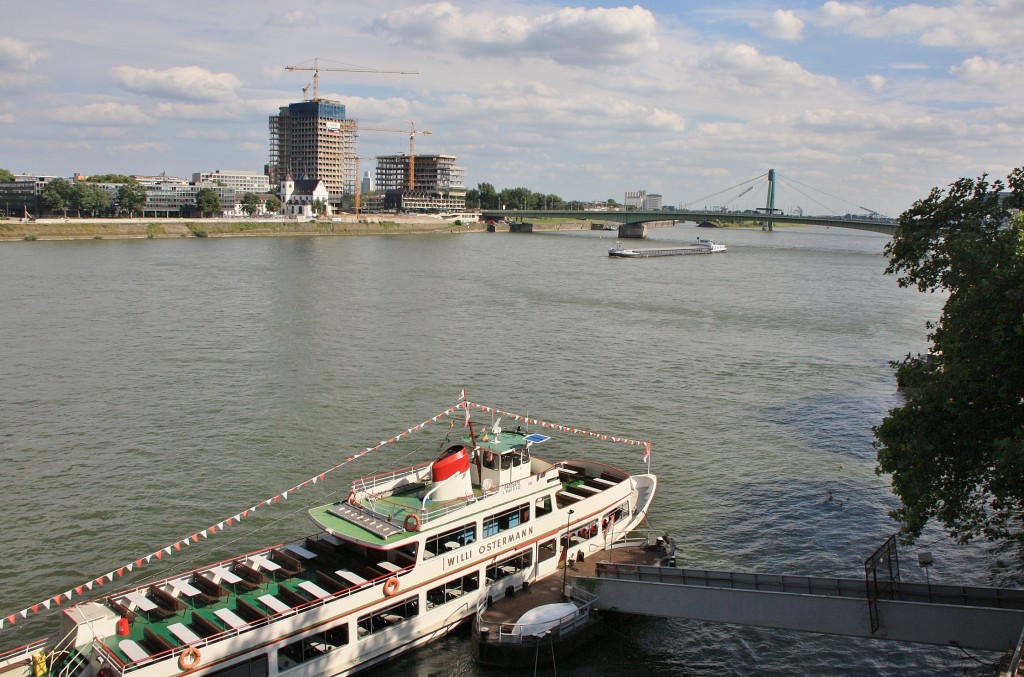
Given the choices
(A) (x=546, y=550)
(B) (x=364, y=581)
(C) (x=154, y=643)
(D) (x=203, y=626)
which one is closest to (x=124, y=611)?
(C) (x=154, y=643)

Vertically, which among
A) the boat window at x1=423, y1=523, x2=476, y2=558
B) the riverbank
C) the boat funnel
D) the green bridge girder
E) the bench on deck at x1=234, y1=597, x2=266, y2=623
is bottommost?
the bench on deck at x1=234, y1=597, x2=266, y2=623

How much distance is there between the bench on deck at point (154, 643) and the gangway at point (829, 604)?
23.4ft

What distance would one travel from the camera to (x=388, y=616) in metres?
14.0

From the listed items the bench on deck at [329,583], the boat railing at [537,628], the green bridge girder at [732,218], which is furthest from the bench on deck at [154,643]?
the green bridge girder at [732,218]

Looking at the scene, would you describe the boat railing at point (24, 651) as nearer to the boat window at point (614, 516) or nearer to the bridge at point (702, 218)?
the boat window at point (614, 516)

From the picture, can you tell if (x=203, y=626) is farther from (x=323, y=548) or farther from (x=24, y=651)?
(x=323, y=548)

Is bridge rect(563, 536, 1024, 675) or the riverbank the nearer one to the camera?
bridge rect(563, 536, 1024, 675)

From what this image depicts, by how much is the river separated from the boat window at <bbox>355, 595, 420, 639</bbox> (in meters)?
0.70

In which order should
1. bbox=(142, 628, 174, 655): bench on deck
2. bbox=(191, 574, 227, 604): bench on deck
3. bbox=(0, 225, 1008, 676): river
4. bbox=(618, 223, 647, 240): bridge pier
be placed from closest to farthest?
bbox=(142, 628, 174, 655): bench on deck, bbox=(191, 574, 227, 604): bench on deck, bbox=(0, 225, 1008, 676): river, bbox=(618, 223, 647, 240): bridge pier

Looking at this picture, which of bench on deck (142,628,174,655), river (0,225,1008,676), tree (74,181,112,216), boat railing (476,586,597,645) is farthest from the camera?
tree (74,181,112,216)

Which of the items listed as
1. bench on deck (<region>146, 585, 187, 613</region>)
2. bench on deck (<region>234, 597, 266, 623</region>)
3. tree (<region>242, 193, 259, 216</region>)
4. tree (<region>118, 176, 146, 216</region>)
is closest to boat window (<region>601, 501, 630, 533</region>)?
bench on deck (<region>234, 597, 266, 623</region>)

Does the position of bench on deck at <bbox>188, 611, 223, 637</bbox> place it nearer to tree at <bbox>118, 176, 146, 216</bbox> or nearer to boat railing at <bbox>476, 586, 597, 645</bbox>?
boat railing at <bbox>476, 586, 597, 645</bbox>

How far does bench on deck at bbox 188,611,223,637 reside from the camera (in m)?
12.2

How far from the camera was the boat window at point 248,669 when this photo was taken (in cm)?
1201
